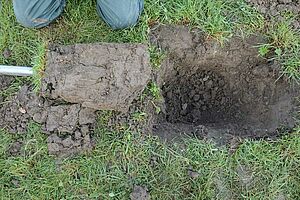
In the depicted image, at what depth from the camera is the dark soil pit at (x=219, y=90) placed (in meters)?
2.51

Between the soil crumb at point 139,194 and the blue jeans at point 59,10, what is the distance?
0.80 m

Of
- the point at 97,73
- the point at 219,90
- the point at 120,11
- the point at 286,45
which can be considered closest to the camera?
the point at 97,73

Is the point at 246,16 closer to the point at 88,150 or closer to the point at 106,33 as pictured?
the point at 106,33

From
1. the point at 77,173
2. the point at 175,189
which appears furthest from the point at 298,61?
the point at 77,173

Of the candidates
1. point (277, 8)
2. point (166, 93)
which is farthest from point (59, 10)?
point (277, 8)

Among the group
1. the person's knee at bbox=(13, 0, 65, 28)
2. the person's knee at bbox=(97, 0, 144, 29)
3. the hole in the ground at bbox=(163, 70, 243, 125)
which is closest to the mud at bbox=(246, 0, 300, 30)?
the hole in the ground at bbox=(163, 70, 243, 125)

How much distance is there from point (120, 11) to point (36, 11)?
1.33 ft

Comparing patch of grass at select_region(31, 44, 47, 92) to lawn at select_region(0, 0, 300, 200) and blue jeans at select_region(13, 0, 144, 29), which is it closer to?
lawn at select_region(0, 0, 300, 200)

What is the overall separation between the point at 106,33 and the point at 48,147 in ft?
2.12

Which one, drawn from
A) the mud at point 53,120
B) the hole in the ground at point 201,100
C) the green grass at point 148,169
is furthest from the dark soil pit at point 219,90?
the mud at point 53,120

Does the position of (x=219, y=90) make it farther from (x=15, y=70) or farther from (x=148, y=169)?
(x=15, y=70)

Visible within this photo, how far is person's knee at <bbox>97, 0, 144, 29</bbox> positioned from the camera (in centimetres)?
238

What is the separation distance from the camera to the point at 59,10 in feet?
8.07

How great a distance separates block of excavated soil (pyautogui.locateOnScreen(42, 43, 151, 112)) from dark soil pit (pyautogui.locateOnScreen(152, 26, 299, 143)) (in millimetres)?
232
